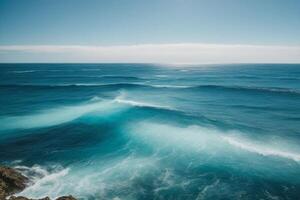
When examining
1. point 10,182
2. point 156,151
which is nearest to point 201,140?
point 156,151

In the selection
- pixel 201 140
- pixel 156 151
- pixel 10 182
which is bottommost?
pixel 156 151

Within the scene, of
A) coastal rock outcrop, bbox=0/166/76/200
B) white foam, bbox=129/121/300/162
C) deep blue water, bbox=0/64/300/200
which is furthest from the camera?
white foam, bbox=129/121/300/162

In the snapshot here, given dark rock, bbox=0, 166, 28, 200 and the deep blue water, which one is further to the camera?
the deep blue water

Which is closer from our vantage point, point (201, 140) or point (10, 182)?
point (10, 182)

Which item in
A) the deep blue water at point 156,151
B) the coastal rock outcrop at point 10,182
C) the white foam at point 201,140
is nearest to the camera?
the coastal rock outcrop at point 10,182

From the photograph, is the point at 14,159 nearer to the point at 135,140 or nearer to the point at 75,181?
the point at 75,181

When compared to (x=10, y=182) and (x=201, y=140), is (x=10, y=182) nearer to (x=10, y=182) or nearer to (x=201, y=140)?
(x=10, y=182)

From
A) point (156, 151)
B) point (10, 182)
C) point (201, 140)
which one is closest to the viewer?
point (10, 182)

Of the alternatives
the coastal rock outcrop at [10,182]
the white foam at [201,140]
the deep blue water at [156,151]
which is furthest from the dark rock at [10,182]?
the white foam at [201,140]

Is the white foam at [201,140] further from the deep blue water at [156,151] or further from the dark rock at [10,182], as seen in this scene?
the dark rock at [10,182]

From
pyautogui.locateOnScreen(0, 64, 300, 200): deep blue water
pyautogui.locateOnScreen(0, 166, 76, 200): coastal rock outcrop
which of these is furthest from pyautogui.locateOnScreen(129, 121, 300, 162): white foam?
pyautogui.locateOnScreen(0, 166, 76, 200): coastal rock outcrop

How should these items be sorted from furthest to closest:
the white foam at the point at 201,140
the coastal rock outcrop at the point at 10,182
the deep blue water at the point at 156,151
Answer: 1. the white foam at the point at 201,140
2. the deep blue water at the point at 156,151
3. the coastal rock outcrop at the point at 10,182

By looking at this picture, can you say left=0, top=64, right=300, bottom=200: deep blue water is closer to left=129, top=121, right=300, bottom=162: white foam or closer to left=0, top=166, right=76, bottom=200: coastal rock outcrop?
left=129, top=121, right=300, bottom=162: white foam
